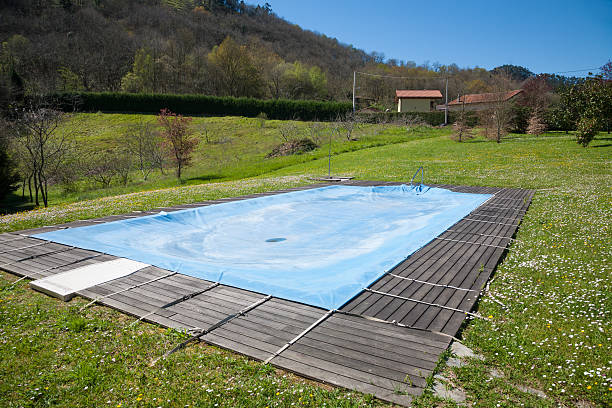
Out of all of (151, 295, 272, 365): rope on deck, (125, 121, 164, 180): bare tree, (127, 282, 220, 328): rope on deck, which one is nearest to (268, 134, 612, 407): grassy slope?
(151, 295, 272, 365): rope on deck

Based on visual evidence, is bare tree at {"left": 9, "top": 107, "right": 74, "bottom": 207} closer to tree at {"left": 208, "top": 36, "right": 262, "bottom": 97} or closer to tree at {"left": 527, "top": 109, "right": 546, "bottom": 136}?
tree at {"left": 527, "top": 109, "right": 546, "bottom": 136}

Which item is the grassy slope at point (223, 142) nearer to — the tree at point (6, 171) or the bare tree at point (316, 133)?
the bare tree at point (316, 133)

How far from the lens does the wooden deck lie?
9.84ft

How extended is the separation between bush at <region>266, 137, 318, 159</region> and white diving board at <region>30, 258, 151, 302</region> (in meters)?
Result: 20.5

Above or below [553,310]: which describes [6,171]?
above

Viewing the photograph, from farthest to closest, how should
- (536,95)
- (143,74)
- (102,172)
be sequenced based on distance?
(143,74) < (536,95) < (102,172)

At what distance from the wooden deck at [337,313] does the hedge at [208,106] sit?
40.1m

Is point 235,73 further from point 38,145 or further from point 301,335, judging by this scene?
point 301,335

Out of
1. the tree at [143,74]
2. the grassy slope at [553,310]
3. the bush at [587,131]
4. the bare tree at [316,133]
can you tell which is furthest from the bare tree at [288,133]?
the tree at [143,74]

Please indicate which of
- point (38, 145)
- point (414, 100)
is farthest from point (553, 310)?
point (414, 100)

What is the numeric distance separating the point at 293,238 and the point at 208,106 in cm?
4144

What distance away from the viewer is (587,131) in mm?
20297

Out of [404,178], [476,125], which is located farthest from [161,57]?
[404,178]

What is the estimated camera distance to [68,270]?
16.7ft
